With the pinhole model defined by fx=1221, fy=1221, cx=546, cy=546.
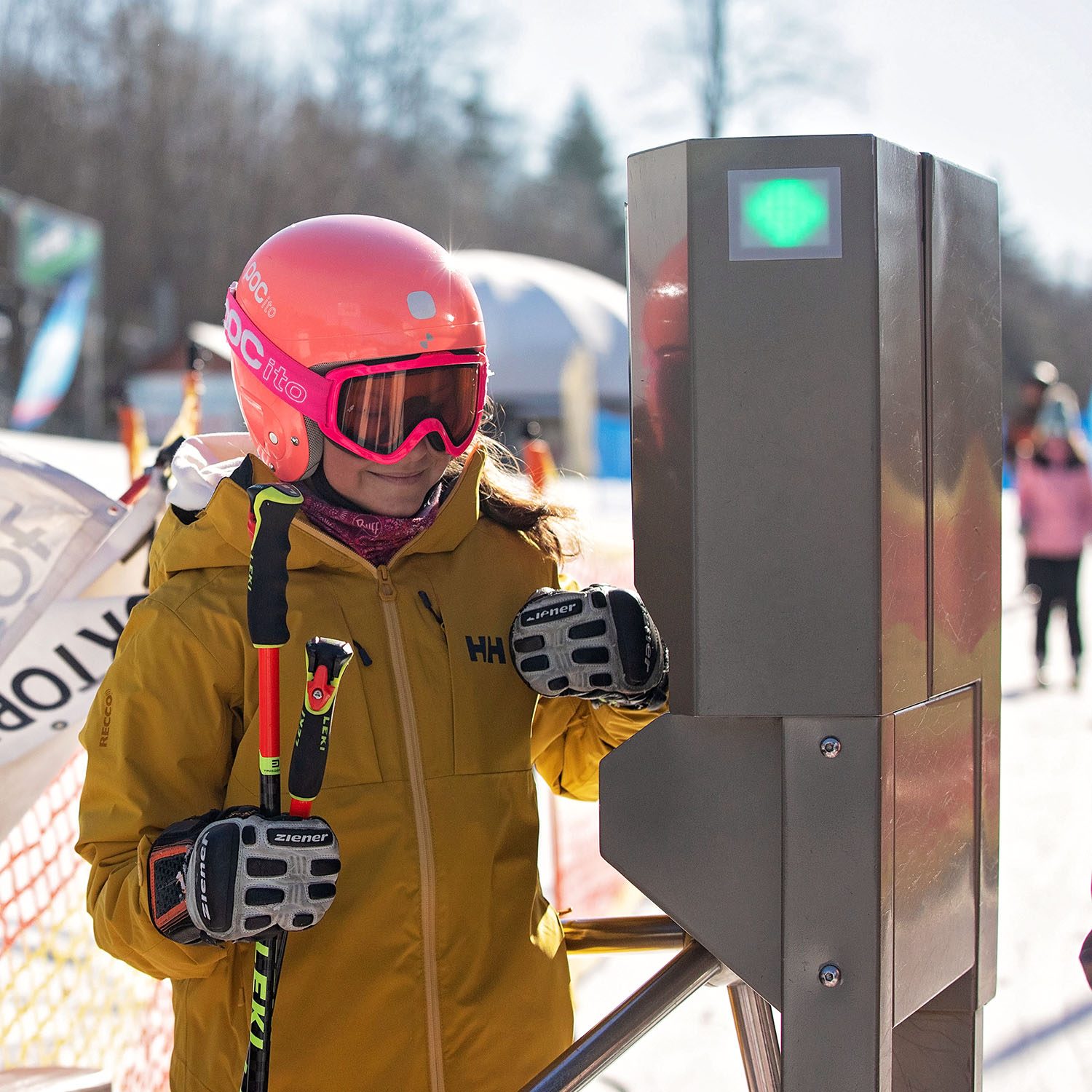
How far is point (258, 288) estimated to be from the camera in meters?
1.75

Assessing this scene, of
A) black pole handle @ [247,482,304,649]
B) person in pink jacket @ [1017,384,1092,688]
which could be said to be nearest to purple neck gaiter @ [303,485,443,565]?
black pole handle @ [247,482,304,649]

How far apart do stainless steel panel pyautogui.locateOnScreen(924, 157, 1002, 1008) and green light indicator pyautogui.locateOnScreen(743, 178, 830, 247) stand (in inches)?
5.9

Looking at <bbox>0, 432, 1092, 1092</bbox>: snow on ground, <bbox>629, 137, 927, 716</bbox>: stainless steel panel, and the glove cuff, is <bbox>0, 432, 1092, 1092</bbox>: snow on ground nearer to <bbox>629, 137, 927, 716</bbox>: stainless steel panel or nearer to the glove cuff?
<bbox>629, 137, 927, 716</bbox>: stainless steel panel

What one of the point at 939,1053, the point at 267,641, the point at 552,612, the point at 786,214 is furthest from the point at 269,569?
the point at 939,1053

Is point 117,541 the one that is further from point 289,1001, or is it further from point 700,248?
point 700,248

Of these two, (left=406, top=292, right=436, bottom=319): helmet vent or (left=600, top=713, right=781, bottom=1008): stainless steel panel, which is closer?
(left=600, top=713, right=781, bottom=1008): stainless steel panel

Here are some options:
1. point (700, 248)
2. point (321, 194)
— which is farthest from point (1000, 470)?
point (321, 194)

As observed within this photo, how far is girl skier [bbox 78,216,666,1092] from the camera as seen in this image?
1571mm

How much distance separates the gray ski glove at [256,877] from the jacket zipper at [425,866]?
0.24m

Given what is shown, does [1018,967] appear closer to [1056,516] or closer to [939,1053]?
[939,1053]

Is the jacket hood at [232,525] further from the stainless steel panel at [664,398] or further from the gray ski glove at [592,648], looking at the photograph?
the stainless steel panel at [664,398]

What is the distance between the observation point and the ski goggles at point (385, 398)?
5.45 ft

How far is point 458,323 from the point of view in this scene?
1.72m

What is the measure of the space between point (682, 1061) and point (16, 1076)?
6.53ft
